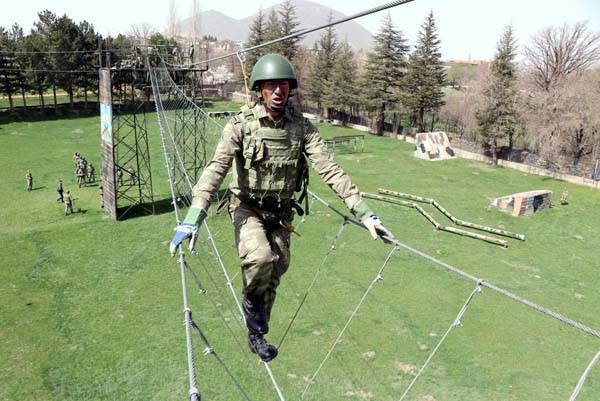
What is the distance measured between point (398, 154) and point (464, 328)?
24.2 meters

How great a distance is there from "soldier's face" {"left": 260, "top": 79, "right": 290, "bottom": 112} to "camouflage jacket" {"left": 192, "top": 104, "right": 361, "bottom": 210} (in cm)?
11

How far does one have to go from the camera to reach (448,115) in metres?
45.7

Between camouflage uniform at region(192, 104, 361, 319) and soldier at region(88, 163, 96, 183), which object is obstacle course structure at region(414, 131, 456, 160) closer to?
soldier at region(88, 163, 96, 183)

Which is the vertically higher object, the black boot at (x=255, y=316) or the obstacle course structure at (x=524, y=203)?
the black boot at (x=255, y=316)

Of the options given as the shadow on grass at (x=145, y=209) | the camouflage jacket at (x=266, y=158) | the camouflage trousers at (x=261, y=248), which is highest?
the camouflage jacket at (x=266, y=158)

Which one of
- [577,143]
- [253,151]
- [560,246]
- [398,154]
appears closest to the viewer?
[253,151]

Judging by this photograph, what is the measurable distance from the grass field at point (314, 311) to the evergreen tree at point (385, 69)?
72.4 feet

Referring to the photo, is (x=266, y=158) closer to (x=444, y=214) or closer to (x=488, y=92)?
(x=444, y=214)

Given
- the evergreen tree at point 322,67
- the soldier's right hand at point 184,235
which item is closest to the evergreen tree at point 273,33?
the evergreen tree at point 322,67

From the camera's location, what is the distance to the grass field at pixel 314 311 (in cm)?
1083

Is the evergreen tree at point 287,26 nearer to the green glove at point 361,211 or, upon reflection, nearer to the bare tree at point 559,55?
the bare tree at point 559,55

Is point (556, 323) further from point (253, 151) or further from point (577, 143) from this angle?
point (577, 143)

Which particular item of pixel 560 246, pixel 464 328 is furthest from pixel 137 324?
pixel 560 246

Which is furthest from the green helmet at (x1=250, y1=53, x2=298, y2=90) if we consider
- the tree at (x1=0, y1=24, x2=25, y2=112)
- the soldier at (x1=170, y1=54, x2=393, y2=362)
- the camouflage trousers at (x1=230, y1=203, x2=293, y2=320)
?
the tree at (x1=0, y1=24, x2=25, y2=112)
